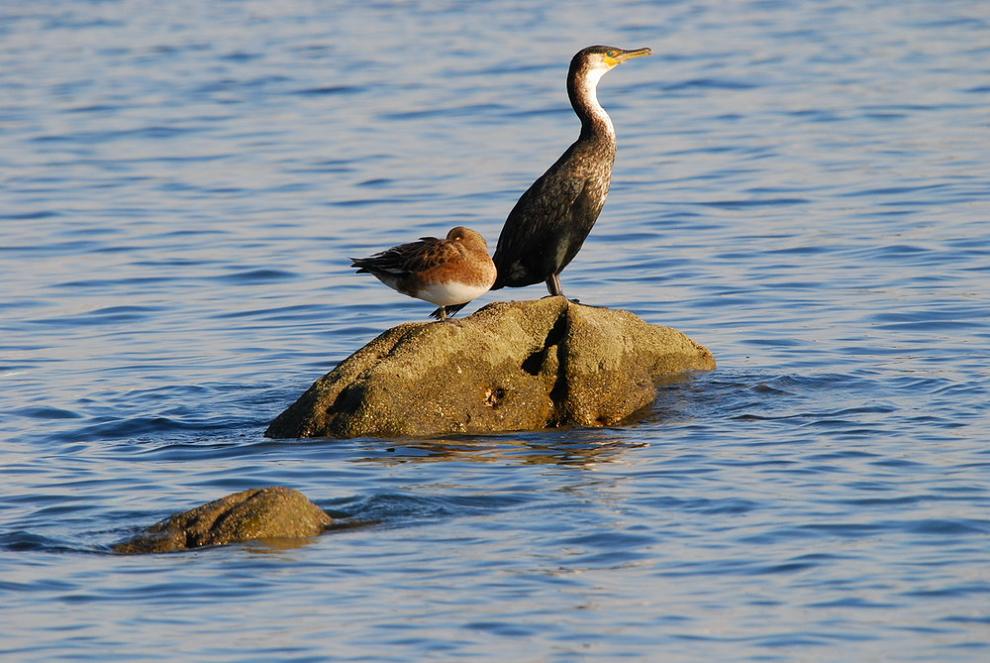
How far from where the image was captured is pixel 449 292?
8.91m

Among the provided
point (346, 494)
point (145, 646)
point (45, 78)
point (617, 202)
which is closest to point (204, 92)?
point (45, 78)

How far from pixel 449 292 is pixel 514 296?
15.0 ft

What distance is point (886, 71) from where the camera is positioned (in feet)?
72.4

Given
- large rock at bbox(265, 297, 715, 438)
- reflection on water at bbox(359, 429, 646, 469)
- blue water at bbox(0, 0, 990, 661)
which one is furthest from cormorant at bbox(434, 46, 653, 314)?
reflection on water at bbox(359, 429, 646, 469)

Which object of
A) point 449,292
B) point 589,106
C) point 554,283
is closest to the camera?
point 449,292

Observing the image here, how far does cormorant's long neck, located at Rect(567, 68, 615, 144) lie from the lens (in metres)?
10.4

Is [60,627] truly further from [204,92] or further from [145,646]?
[204,92]

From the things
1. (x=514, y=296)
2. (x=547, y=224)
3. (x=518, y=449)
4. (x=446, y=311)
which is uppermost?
(x=547, y=224)

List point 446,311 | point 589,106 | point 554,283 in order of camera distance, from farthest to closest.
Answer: point 589,106 → point 554,283 → point 446,311

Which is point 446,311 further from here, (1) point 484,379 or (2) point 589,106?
(2) point 589,106

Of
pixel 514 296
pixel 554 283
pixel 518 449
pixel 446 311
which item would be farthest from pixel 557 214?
pixel 514 296

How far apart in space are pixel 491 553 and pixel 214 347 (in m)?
5.20

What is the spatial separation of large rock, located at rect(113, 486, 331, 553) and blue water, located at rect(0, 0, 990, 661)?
142mm

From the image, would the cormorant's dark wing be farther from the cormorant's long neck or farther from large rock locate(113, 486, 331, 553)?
large rock locate(113, 486, 331, 553)
